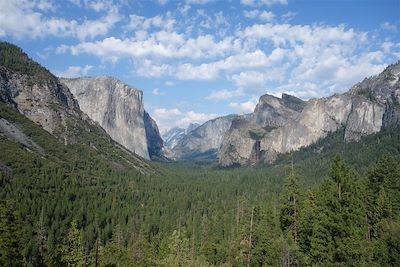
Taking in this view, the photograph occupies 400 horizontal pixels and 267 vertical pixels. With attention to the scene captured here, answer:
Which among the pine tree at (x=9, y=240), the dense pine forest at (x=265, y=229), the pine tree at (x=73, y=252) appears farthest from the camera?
the pine tree at (x=73, y=252)

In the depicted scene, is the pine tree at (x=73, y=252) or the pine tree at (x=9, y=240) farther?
the pine tree at (x=73, y=252)

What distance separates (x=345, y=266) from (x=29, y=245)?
82087mm

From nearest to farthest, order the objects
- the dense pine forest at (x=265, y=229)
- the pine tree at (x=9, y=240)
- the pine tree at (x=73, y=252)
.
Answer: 1. the pine tree at (x=9, y=240)
2. the dense pine forest at (x=265, y=229)
3. the pine tree at (x=73, y=252)

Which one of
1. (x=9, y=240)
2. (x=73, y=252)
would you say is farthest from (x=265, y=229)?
(x=9, y=240)

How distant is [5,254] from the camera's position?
48562 millimetres

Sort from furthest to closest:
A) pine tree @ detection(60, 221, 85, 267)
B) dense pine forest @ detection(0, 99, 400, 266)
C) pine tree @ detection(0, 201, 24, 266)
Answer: pine tree @ detection(60, 221, 85, 267) → dense pine forest @ detection(0, 99, 400, 266) → pine tree @ detection(0, 201, 24, 266)

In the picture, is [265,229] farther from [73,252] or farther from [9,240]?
[9,240]

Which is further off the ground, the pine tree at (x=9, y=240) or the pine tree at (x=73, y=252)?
the pine tree at (x=9, y=240)

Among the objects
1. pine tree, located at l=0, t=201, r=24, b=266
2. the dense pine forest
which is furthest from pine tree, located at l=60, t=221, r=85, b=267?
pine tree, located at l=0, t=201, r=24, b=266

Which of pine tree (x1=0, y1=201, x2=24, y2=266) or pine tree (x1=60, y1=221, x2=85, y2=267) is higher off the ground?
pine tree (x1=0, y1=201, x2=24, y2=266)

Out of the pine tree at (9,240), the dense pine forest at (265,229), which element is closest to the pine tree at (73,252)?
the dense pine forest at (265,229)

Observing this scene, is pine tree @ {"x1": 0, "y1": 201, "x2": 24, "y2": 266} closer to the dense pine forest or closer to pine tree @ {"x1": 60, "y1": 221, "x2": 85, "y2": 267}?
the dense pine forest

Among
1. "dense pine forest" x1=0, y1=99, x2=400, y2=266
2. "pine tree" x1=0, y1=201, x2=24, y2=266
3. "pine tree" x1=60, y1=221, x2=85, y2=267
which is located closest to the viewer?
"pine tree" x1=0, y1=201, x2=24, y2=266

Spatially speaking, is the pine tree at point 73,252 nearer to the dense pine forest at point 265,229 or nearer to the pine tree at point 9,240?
the dense pine forest at point 265,229
